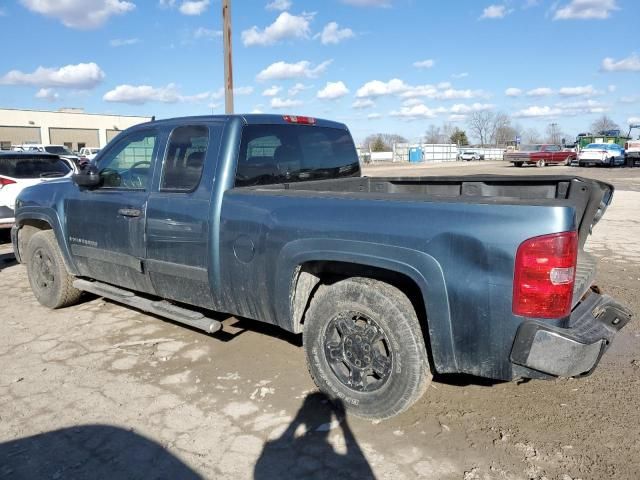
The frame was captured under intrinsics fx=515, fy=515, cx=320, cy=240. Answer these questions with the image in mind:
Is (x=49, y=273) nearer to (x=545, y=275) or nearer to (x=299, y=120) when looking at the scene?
(x=299, y=120)

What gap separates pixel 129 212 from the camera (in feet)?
13.8

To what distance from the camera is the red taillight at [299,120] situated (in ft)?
14.1

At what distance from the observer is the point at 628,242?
8.74 m

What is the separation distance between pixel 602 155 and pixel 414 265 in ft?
127

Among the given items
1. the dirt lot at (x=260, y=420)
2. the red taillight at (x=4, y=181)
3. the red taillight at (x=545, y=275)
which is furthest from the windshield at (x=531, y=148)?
the red taillight at (x=545, y=275)

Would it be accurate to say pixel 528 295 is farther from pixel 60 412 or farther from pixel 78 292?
pixel 78 292

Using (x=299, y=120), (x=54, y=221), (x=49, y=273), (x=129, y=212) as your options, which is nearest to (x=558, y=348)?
(x=299, y=120)

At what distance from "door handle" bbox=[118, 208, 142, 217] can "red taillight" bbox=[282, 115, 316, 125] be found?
1.41 meters

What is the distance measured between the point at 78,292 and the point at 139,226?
184 centimetres

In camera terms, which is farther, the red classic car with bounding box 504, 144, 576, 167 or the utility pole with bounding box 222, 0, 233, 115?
the red classic car with bounding box 504, 144, 576, 167

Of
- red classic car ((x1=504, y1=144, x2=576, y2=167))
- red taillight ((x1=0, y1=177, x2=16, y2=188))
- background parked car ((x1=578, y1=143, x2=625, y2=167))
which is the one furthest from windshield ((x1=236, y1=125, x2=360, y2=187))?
background parked car ((x1=578, y1=143, x2=625, y2=167))

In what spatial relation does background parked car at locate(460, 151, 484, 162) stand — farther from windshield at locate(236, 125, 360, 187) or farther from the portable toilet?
windshield at locate(236, 125, 360, 187)

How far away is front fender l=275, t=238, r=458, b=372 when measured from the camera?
271 cm

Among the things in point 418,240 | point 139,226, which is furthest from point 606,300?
point 139,226
